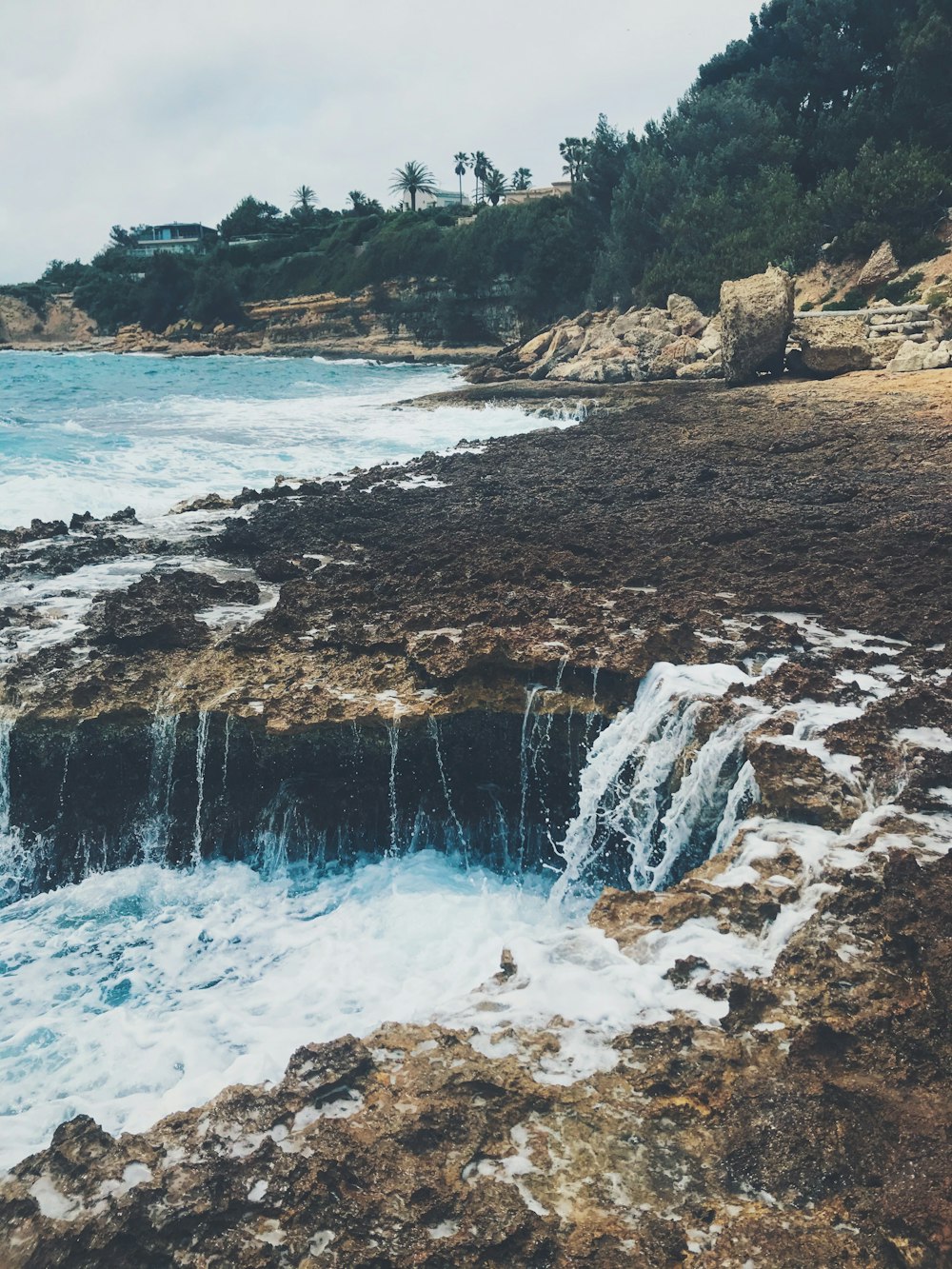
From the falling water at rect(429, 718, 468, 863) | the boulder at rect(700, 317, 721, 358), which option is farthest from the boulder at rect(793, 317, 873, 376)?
the falling water at rect(429, 718, 468, 863)

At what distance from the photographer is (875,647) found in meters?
6.82

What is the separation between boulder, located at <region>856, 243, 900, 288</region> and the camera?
26594mm

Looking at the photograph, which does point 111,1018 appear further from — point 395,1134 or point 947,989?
point 947,989

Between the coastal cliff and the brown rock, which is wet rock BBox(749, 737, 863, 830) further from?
the coastal cliff

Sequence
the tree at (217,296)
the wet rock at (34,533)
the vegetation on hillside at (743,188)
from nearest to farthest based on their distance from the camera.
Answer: the wet rock at (34,533) < the vegetation on hillside at (743,188) < the tree at (217,296)

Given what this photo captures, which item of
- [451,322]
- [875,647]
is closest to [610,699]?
[875,647]

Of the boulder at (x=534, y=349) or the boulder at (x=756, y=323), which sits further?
the boulder at (x=534, y=349)

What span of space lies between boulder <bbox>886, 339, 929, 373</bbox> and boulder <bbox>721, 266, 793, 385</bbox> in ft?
8.34

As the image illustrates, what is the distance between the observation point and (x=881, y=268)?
88.0 ft

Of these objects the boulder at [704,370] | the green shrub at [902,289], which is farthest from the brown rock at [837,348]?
the green shrub at [902,289]

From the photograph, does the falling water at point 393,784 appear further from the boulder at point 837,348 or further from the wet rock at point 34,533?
the boulder at point 837,348

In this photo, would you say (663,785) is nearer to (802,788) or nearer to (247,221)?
(802,788)

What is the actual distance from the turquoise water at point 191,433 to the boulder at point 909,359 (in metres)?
8.61

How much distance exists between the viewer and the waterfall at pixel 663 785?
5.70 m
